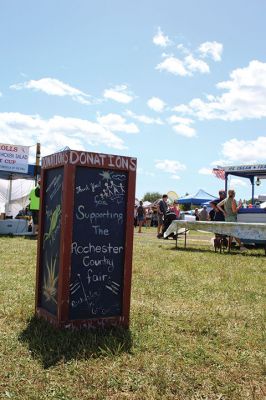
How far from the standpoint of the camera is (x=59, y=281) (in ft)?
13.7

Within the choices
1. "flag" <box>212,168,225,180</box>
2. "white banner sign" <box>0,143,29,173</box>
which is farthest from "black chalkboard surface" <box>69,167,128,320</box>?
"white banner sign" <box>0,143,29,173</box>

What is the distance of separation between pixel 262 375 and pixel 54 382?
4.81 feet

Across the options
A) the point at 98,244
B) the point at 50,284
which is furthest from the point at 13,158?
the point at 98,244

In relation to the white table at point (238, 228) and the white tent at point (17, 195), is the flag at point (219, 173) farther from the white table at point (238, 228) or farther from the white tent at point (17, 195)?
the white tent at point (17, 195)

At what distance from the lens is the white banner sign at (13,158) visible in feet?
64.0

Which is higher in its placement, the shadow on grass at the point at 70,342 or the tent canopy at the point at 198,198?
the tent canopy at the point at 198,198

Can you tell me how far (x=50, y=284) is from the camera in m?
4.46

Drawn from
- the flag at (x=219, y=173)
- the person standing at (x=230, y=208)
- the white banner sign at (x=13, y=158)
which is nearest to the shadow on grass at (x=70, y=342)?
the person standing at (x=230, y=208)

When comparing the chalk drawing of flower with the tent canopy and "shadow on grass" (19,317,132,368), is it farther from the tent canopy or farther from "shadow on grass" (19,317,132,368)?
the tent canopy

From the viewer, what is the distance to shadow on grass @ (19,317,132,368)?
362 cm

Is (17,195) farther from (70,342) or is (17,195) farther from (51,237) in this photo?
(70,342)

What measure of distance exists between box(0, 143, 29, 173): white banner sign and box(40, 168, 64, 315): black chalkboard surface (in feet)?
49.9

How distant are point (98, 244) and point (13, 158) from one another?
53.6 ft

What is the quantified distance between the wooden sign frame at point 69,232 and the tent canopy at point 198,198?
1244 inches
